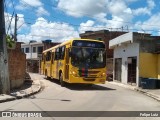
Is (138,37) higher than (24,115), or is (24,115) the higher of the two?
(138,37)

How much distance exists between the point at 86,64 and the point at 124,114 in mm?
9924

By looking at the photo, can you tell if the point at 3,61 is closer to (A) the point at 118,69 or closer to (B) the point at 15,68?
(B) the point at 15,68

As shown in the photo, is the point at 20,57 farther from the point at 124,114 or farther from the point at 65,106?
the point at 124,114

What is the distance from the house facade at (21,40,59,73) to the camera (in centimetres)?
6779

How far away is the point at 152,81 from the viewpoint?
2525cm

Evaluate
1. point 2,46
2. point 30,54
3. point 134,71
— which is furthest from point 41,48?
point 2,46

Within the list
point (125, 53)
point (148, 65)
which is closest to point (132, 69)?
point (125, 53)

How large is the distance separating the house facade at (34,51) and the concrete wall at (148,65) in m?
40.3

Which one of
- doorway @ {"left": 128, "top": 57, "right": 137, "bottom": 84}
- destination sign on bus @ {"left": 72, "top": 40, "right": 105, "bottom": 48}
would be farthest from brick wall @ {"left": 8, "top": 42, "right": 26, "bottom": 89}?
doorway @ {"left": 128, "top": 57, "right": 137, "bottom": 84}

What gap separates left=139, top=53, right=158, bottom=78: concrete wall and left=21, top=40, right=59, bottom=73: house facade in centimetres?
4030

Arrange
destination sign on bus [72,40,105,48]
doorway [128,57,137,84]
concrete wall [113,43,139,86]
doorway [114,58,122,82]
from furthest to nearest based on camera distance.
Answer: doorway [114,58,122,82] → doorway [128,57,137,84] → concrete wall [113,43,139,86] → destination sign on bus [72,40,105,48]

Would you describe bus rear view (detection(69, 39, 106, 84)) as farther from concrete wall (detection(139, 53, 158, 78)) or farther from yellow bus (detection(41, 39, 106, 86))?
concrete wall (detection(139, 53, 158, 78))

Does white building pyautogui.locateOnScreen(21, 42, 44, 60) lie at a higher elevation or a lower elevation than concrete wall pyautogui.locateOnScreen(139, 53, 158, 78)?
higher

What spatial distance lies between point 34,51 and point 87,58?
5076 centimetres
